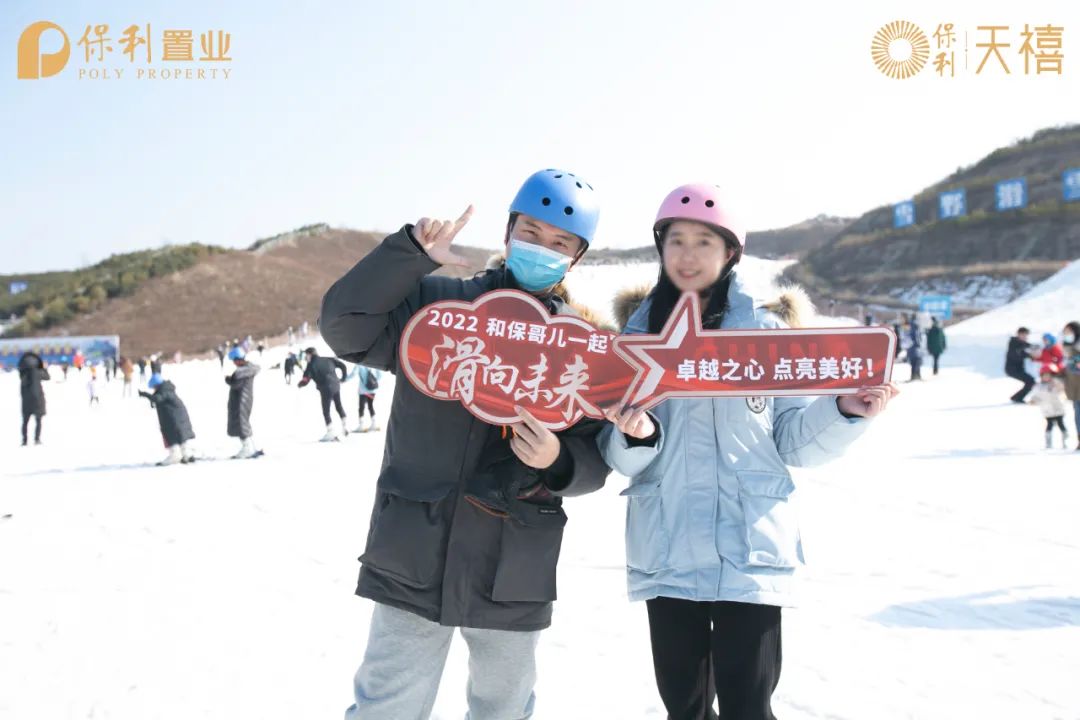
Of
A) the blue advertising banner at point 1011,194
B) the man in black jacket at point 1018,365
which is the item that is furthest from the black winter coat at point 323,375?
the blue advertising banner at point 1011,194

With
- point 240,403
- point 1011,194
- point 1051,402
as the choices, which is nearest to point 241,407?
point 240,403

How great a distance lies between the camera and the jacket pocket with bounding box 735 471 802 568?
2.10m

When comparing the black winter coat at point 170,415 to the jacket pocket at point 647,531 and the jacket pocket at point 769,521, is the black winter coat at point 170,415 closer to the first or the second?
the jacket pocket at point 647,531

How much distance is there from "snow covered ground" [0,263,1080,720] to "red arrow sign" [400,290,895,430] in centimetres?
34

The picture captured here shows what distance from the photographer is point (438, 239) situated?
6.74 feet

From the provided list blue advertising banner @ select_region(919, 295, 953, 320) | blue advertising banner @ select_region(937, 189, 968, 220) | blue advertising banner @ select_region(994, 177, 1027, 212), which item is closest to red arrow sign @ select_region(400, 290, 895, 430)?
blue advertising banner @ select_region(919, 295, 953, 320)

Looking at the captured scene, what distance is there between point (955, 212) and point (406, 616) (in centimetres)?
5587

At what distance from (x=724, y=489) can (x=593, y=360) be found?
0.55 m

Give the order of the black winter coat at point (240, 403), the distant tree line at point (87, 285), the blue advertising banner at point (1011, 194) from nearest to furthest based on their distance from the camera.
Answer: the black winter coat at point (240, 403) < the blue advertising banner at point (1011, 194) < the distant tree line at point (87, 285)

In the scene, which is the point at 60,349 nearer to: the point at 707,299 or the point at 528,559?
the point at 528,559

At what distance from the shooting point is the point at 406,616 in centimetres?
212

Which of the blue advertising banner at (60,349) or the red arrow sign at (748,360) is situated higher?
the red arrow sign at (748,360)

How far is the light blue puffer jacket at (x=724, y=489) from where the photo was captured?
6.87 feet

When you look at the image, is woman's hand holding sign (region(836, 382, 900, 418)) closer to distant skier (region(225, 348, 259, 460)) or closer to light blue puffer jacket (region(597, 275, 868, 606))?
light blue puffer jacket (region(597, 275, 868, 606))
